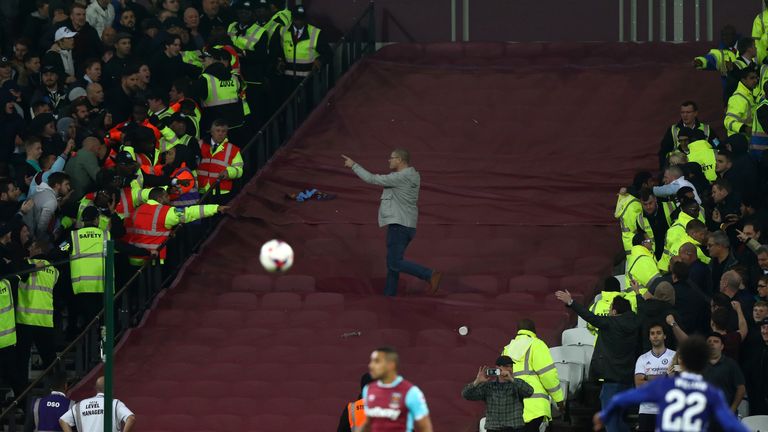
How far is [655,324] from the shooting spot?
60.5 ft

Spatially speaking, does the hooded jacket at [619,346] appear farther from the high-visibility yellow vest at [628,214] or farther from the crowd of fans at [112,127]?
the crowd of fans at [112,127]

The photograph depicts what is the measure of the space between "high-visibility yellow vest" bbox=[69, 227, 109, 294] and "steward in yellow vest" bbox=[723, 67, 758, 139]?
8045 mm

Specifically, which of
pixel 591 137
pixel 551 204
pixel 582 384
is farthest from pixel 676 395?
pixel 591 137

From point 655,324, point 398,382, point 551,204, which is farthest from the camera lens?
point 551,204

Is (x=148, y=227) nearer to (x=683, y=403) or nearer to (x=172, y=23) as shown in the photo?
(x=172, y=23)

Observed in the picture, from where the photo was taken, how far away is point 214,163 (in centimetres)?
2447

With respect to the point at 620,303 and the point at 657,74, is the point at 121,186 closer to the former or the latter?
the point at 620,303

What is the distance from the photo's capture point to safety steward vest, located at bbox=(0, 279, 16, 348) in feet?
66.9

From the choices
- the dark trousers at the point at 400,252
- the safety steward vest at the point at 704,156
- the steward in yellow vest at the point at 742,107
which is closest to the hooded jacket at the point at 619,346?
the dark trousers at the point at 400,252

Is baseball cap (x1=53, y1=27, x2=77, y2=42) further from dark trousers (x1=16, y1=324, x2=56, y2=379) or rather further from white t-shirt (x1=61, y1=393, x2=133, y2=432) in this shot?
white t-shirt (x1=61, y1=393, x2=133, y2=432)

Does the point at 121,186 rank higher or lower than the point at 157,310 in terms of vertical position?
higher

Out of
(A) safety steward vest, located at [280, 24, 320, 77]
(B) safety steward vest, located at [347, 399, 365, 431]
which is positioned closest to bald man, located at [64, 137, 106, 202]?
(A) safety steward vest, located at [280, 24, 320, 77]

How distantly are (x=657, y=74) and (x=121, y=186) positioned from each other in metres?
9.19

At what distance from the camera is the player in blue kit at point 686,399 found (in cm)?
1391
